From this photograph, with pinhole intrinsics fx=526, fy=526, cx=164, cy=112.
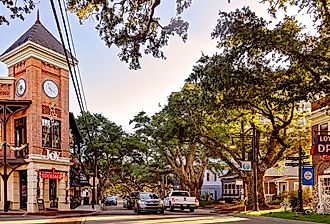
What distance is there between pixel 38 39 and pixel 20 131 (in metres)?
6.56

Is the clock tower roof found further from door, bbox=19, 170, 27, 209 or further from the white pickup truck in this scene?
the white pickup truck

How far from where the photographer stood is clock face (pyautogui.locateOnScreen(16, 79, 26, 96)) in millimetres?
36500

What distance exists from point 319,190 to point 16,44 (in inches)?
898

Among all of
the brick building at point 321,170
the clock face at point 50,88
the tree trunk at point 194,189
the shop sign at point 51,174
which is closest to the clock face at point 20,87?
the clock face at point 50,88

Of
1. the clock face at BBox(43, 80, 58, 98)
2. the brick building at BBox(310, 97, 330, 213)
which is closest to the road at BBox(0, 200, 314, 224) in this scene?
the brick building at BBox(310, 97, 330, 213)

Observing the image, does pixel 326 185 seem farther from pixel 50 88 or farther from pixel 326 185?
pixel 50 88

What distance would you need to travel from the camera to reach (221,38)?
1888cm

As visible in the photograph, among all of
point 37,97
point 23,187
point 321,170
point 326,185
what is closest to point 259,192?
point 321,170

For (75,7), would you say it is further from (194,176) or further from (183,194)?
(194,176)

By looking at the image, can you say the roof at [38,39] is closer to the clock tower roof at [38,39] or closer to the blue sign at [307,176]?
the clock tower roof at [38,39]

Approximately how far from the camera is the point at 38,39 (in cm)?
3688

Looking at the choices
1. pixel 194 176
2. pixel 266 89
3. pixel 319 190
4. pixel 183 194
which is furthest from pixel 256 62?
pixel 194 176

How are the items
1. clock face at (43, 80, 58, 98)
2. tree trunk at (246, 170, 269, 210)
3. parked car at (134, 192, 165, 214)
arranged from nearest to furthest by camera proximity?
parked car at (134, 192, 165, 214), tree trunk at (246, 170, 269, 210), clock face at (43, 80, 58, 98)

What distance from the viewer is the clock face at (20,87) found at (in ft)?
120
